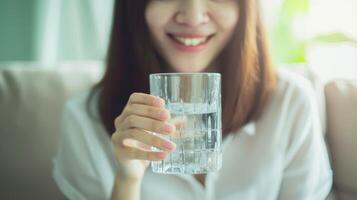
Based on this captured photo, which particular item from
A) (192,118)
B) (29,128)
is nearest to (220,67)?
(192,118)

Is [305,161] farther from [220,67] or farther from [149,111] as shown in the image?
[149,111]

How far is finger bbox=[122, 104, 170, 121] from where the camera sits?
518mm

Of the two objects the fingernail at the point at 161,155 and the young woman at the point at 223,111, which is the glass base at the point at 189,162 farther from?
the young woman at the point at 223,111

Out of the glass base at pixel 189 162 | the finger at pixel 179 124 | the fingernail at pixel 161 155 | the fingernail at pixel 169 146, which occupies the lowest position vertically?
the glass base at pixel 189 162

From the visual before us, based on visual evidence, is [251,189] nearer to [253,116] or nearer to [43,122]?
[253,116]

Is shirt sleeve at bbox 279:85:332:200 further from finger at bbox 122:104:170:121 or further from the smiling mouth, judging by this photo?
finger at bbox 122:104:170:121

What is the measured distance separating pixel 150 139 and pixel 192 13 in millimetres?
300

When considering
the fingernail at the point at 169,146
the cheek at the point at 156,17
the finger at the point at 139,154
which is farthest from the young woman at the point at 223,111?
the fingernail at the point at 169,146

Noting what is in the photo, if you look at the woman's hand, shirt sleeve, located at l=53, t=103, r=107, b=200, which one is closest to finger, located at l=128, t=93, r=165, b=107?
the woman's hand

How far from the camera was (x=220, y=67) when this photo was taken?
878 mm

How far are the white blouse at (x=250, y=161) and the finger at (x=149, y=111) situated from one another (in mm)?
305

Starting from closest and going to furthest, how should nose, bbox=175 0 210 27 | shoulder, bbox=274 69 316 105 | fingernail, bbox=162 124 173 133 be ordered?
fingernail, bbox=162 124 173 133
nose, bbox=175 0 210 27
shoulder, bbox=274 69 316 105

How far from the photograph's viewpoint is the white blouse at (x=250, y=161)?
820 millimetres

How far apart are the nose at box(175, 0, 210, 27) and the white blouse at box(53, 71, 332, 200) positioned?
243mm
